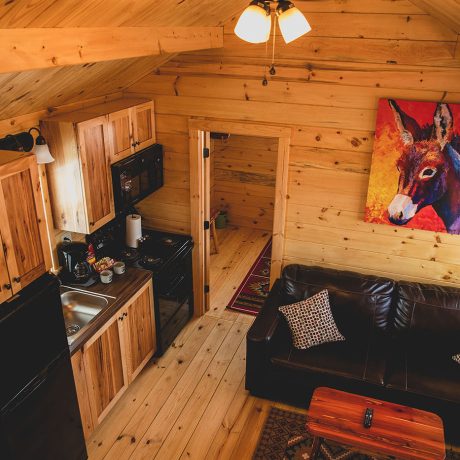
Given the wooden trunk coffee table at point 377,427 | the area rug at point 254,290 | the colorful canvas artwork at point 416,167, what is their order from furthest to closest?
1. the area rug at point 254,290
2. the colorful canvas artwork at point 416,167
3. the wooden trunk coffee table at point 377,427

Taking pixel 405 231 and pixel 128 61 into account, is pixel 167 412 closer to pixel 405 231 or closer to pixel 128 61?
pixel 405 231

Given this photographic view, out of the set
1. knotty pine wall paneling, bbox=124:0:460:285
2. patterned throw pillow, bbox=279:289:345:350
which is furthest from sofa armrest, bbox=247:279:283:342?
knotty pine wall paneling, bbox=124:0:460:285

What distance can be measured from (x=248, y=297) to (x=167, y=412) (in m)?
1.78

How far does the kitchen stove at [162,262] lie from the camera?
3922 mm

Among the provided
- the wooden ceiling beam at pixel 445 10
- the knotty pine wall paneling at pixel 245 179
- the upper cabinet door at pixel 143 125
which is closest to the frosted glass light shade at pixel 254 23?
the wooden ceiling beam at pixel 445 10

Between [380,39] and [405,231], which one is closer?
[380,39]

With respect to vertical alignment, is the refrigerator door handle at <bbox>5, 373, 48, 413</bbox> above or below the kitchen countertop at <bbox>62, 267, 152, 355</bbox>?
above

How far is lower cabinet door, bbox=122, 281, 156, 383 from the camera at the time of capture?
3557mm

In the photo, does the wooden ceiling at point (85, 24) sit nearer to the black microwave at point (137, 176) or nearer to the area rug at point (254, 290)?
the black microwave at point (137, 176)

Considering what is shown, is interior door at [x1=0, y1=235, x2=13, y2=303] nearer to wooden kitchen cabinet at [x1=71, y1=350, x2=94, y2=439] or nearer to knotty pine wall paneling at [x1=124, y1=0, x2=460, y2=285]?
wooden kitchen cabinet at [x1=71, y1=350, x2=94, y2=439]

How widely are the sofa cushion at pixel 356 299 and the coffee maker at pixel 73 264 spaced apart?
176cm

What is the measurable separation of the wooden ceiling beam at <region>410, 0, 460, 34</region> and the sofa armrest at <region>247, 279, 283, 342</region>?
2296mm

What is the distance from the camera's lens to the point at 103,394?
3365mm

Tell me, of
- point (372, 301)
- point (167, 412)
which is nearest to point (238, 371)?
point (167, 412)
